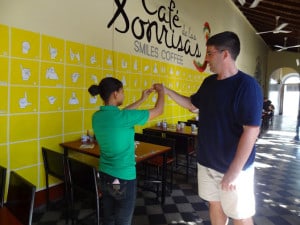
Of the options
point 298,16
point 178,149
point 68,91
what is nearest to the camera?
point 68,91

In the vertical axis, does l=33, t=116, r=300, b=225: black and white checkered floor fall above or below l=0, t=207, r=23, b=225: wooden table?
below

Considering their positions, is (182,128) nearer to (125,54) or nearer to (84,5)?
(125,54)

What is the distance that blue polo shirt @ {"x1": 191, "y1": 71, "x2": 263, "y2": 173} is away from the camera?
4.28 ft

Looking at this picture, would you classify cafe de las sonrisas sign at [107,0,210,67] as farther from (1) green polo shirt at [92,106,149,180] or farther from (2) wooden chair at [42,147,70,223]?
(1) green polo shirt at [92,106,149,180]

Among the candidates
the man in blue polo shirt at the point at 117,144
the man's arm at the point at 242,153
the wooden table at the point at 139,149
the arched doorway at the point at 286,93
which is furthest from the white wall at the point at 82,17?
the arched doorway at the point at 286,93

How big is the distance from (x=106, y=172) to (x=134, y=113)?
16.6 inches

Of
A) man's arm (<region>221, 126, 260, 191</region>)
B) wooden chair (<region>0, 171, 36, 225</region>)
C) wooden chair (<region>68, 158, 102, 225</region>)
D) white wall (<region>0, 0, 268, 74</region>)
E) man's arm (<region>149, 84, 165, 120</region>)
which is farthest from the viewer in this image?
white wall (<region>0, 0, 268, 74</region>)

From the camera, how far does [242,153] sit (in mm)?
1294

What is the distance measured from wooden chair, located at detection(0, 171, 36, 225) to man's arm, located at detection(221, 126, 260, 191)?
3.22 feet

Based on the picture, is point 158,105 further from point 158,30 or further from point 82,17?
point 158,30

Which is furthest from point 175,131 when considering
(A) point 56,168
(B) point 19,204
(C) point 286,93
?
(C) point 286,93

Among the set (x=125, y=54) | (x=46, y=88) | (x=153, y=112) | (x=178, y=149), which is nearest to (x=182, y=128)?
(x=178, y=149)

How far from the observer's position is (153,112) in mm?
1593

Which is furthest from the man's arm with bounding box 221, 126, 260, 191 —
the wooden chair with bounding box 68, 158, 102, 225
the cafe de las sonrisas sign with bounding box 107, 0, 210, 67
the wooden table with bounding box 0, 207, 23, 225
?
the cafe de las sonrisas sign with bounding box 107, 0, 210, 67
